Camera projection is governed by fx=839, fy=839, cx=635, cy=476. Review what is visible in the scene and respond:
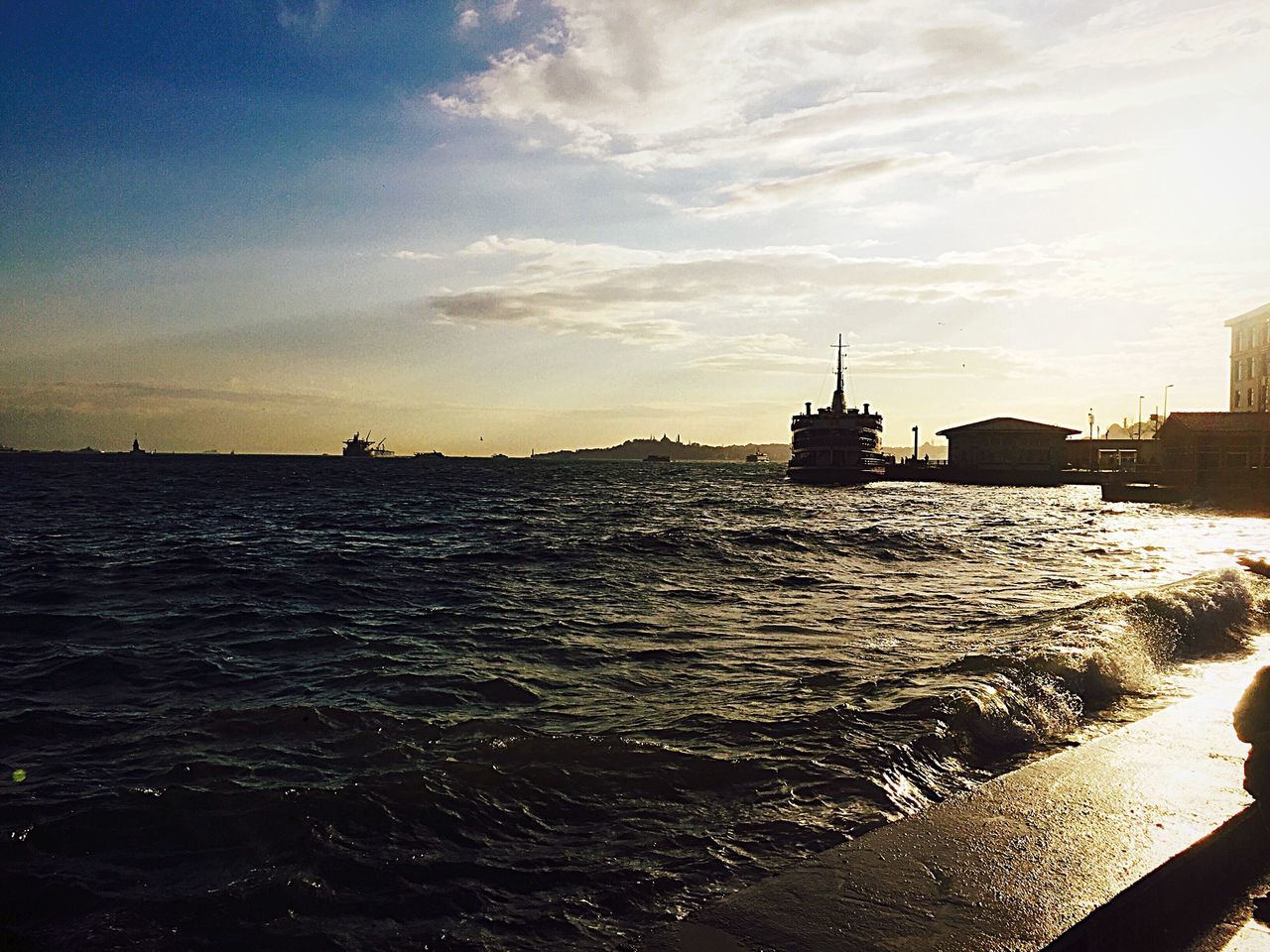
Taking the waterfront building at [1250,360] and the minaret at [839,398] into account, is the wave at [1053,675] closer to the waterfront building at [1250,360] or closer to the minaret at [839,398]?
the waterfront building at [1250,360]

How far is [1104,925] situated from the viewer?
3.58 m

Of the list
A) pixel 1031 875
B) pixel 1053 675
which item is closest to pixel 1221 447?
pixel 1053 675

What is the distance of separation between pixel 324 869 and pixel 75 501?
166 feet

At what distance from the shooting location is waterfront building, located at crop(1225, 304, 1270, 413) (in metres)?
66.5

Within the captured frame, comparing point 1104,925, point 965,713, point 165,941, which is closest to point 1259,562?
point 1104,925

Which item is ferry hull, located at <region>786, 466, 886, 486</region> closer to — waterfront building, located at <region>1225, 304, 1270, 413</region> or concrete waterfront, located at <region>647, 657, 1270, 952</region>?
waterfront building, located at <region>1225, 304, 1270, 413</region>

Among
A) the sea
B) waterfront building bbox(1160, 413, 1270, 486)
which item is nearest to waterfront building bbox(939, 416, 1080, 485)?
waterfront building bbox(1160, 413, 1270, 486)

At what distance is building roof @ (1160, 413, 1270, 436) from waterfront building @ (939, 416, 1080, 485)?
1870cm

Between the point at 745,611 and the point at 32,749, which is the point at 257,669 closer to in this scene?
the point at 32,749

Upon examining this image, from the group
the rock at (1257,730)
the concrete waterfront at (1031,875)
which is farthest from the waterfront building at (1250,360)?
the rock at (1257,730)

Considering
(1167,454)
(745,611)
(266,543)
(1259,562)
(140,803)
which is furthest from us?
(1167,454)

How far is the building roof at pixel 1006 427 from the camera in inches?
3059

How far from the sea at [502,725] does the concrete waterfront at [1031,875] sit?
0.89 meters

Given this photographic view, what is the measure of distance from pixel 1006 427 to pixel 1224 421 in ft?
87.7
